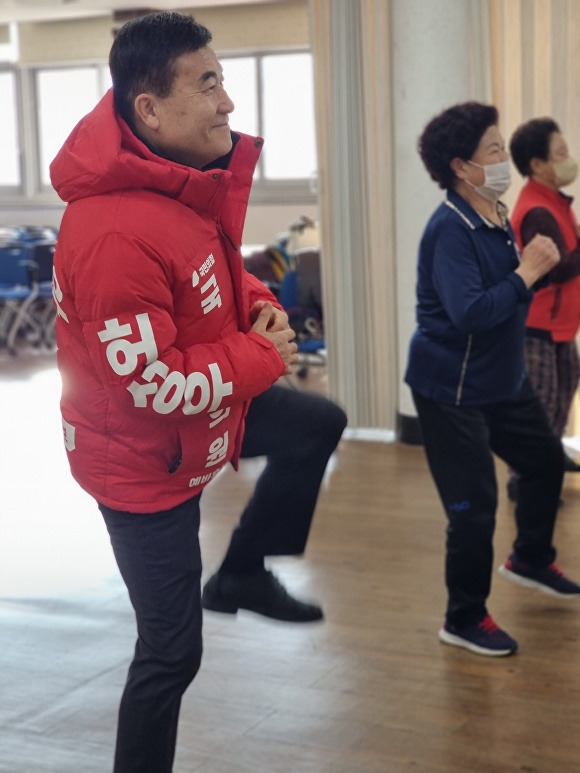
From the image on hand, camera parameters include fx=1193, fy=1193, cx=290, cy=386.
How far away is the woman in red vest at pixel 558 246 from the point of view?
4.27m

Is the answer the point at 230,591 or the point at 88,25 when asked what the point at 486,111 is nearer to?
the point at 230,591

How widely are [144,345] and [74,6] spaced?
11.0 metres

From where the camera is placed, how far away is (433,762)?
106 inches

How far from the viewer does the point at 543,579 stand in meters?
3.70

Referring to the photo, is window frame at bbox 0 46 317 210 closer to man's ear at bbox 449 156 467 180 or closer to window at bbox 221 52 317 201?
window at bbox 221 52 317 201

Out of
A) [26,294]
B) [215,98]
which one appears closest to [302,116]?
[26,294]

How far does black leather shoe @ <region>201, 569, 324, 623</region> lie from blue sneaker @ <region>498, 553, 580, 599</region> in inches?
56.8

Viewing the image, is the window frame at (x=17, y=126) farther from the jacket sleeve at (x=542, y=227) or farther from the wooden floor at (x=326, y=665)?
the jacket sleeve at (x=542, y=227)

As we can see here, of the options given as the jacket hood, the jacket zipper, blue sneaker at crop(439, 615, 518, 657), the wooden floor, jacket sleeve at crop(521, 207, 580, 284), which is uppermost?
the jacket hood

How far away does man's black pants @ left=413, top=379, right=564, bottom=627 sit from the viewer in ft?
10.4

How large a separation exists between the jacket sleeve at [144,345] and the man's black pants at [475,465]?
1.26 metres

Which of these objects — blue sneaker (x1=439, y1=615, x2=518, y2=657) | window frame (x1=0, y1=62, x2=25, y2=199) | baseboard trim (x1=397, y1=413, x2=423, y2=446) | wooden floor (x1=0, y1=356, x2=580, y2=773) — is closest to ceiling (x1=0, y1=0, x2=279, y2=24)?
window frame (x1=0, y1=62, x2=25, y2=199)

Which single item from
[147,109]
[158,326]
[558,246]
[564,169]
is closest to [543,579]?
[558,246]

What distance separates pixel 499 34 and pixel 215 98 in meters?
3.99
